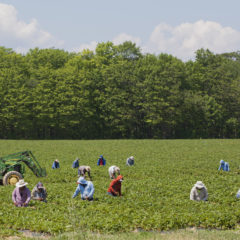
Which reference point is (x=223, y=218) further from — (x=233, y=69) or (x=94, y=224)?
(x=233, y=69)

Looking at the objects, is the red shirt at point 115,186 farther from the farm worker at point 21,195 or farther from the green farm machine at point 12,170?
the green farm machine at point 12,170

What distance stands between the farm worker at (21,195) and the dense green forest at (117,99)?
65.9 meters

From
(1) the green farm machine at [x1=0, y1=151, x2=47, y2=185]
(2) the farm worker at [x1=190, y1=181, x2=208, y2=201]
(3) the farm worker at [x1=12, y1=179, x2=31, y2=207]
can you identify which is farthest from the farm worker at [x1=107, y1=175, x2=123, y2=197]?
(1) the green farm machine at [x1=0, y1=151, x2=47, y2=185]

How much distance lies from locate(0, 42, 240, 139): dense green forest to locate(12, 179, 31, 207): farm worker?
6595cm

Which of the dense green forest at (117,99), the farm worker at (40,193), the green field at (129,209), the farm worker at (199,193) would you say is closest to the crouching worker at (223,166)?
the green field at (129,209)

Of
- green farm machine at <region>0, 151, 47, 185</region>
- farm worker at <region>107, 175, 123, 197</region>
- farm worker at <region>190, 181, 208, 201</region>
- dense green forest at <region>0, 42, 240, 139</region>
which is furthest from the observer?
dense green forest at <region>0, 42, 240, 139</region>

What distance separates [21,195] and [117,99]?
7029 centimetres

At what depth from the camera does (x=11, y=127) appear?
277ft

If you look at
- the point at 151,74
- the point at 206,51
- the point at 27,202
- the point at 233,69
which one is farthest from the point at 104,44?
the point at 27,202

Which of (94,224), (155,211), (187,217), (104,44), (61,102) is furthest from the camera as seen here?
(104,44)

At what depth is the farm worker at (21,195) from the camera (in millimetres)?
15352

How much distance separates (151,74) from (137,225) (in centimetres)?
Answer: 7584

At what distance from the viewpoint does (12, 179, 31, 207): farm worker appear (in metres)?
15.4

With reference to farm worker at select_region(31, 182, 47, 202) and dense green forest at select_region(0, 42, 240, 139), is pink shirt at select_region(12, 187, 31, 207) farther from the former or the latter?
dense green forest at select_region(0, 42, 240, 139)
